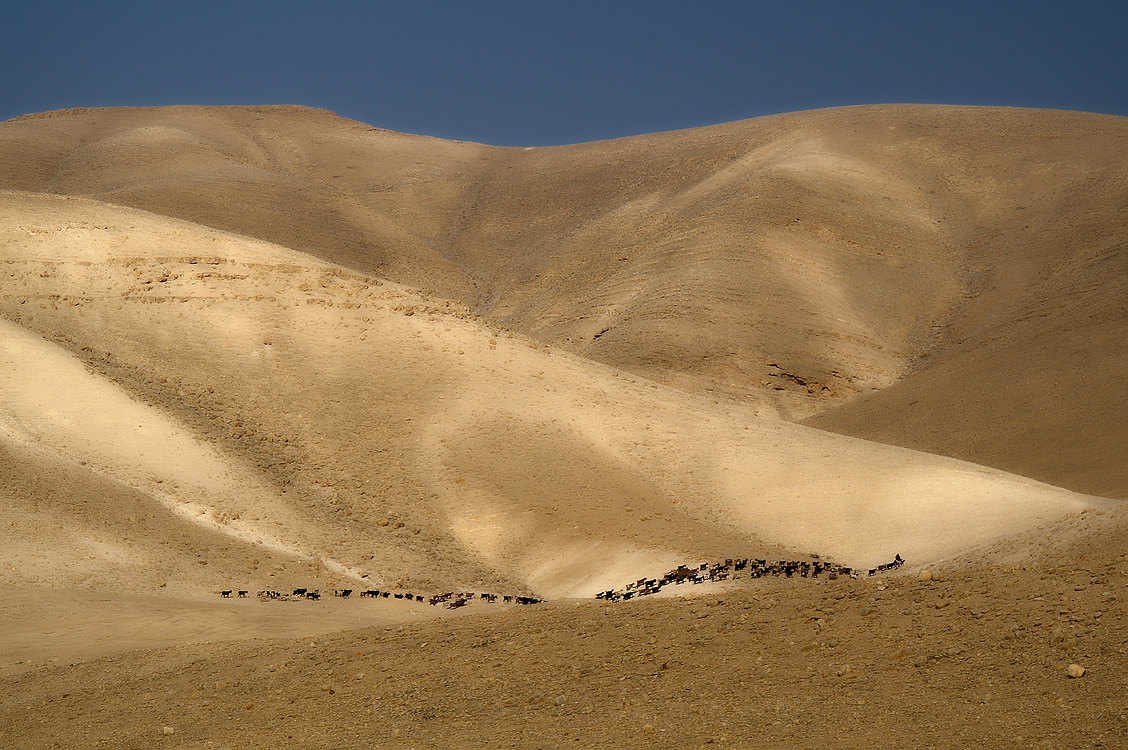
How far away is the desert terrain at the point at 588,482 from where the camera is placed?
716 centimetres

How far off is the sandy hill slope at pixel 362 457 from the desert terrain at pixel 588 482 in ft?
0.24

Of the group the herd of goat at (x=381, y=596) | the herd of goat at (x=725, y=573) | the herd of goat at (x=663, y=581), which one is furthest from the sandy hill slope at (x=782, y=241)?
the herd of goat at (x=381, y=596)

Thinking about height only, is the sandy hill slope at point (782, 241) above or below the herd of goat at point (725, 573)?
above

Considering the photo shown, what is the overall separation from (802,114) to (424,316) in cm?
4437

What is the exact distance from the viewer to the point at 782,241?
1645 inches

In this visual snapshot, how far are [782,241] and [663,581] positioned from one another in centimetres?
3176

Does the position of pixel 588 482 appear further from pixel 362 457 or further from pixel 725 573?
pixel 725 573

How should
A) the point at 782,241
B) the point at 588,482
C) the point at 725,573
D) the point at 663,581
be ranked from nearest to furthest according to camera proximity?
1. the point at 725,573
2. the point at 663,581
3. the point at 588,482
4. the point at 782,241

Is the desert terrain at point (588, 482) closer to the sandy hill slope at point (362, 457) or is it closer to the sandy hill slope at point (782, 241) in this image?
the sandy hill slope at point (362, 457)

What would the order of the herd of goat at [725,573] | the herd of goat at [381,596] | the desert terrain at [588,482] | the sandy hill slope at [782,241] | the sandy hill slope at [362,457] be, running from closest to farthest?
1. the desert terrain at [588,482]
2. the herd of goat at [725,573]
3. the herd of goat at [381,596]
4. the sandy hill slope at [362,457]
5. the sandy hill slope at [782,241]

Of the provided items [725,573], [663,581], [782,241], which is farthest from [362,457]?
[782,241]

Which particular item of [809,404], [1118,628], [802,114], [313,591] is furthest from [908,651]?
[802,114]

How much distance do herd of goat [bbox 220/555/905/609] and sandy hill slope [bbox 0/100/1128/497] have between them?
12.8 metres

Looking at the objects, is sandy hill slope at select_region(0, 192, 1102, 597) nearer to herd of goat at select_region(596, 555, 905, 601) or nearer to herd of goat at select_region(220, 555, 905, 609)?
herd of goat at select_region(220, 555, 905, 609)
